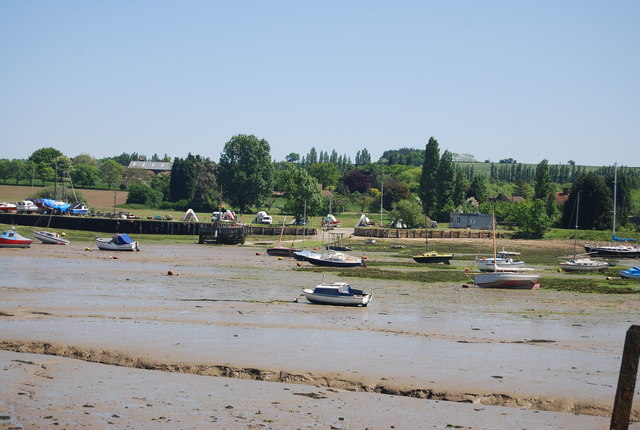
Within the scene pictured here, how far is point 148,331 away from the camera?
30984 millimetres

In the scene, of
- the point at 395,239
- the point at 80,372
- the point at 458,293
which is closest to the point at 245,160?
the point at 395,239

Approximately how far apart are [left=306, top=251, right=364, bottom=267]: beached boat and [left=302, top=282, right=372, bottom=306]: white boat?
83.5 feet

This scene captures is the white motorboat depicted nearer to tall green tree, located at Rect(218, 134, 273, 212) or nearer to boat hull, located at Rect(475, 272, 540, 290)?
boat hull, located at Rect(475, 272, 540, 290)

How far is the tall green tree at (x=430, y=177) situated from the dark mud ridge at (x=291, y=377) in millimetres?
115628

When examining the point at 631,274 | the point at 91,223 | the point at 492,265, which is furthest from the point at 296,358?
the point at 91,223

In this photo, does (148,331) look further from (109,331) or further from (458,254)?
(458,254)

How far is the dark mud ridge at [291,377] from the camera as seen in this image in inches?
866

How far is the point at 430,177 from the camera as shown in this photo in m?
139

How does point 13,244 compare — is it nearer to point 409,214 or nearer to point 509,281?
point 509,281

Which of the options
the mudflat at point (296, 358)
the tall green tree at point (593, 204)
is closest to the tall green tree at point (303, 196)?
the tall green tree at point (593, 204)

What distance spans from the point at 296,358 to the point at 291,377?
2.60 m

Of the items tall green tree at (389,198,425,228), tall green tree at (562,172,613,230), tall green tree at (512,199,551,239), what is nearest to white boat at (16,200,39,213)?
tall green tree at (389,198,425,228)

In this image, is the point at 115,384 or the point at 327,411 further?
the point at 115,384

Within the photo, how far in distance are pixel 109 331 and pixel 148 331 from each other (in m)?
1.57
